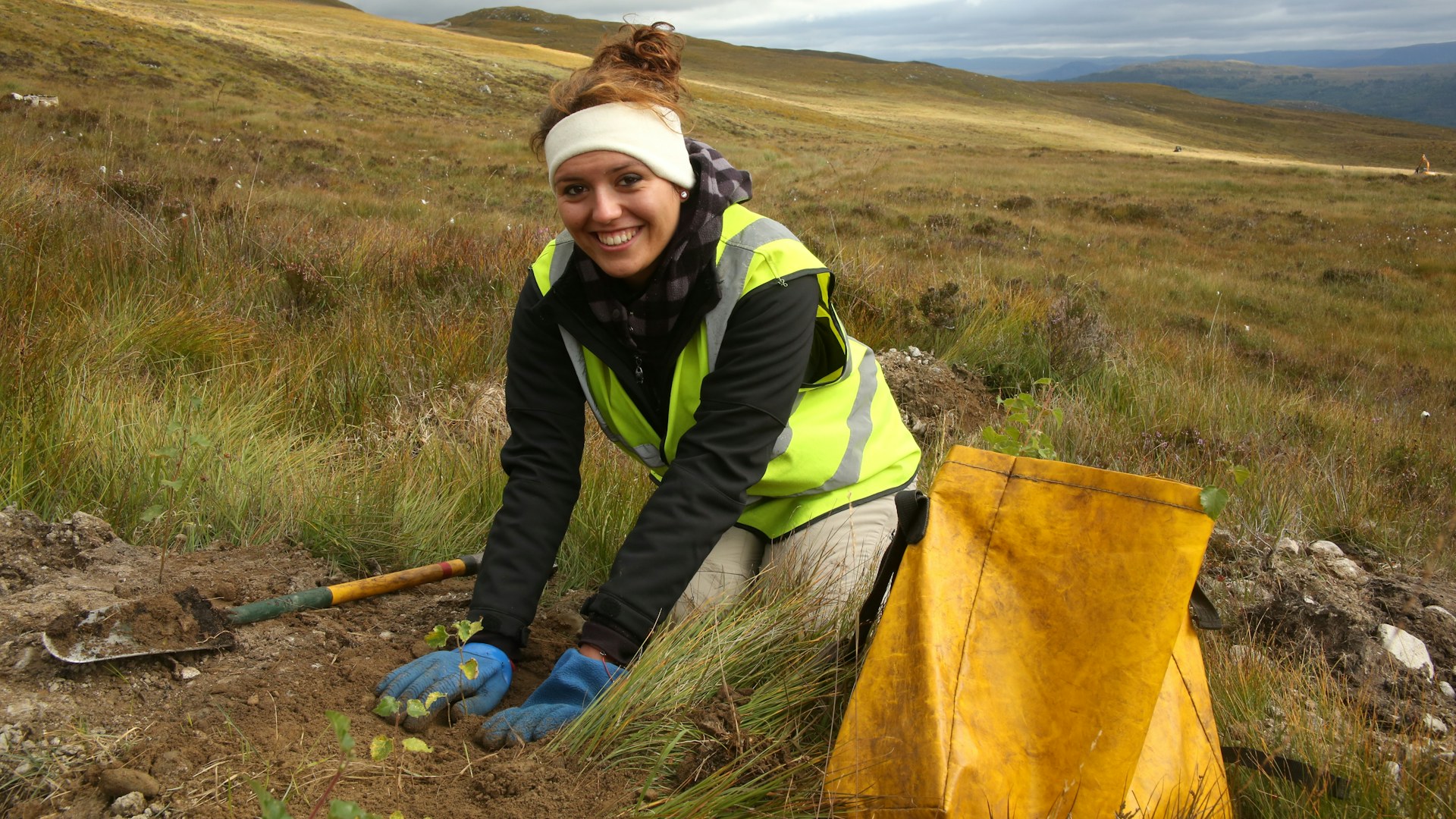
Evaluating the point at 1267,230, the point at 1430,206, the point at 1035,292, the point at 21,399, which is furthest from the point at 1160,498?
the point at 1430,206

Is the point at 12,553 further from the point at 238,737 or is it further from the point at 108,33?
the point at 108,33

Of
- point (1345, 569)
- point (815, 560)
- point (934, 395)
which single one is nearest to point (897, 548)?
point (815, 560)

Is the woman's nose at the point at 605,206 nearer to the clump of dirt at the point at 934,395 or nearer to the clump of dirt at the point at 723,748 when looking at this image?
the clump of dirt at the point at 723,748

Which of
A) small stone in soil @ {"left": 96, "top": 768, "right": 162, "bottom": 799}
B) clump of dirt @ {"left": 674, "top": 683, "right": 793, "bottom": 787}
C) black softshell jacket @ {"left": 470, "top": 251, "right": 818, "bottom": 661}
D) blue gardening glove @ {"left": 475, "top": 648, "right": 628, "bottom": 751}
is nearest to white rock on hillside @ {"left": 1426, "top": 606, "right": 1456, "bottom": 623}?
black softshell jacket @ {"left": 470, "top": 251, "right": 818, "bottom": 661}

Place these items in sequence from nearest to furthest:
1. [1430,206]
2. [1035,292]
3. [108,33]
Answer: [1035,292] → [1430,206] → [108,33]

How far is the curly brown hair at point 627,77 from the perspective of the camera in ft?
7.45

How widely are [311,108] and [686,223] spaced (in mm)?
26769

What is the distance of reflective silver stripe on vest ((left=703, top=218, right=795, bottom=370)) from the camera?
2.25 metres

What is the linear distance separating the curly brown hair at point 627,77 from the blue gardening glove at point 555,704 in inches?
52.6

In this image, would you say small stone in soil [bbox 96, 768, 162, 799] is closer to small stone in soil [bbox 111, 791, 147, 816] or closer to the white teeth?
small stone in soil [bbox 111, 791, 147, 816]

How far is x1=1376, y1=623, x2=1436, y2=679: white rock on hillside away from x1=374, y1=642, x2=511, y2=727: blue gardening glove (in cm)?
225

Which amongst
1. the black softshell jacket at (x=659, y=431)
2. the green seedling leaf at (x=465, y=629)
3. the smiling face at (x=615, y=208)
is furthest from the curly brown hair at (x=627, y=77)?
the green seedling leaf at (x=465, y=629)

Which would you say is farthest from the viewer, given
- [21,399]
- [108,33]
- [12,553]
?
[108,33]

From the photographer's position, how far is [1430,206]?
2091 cm
